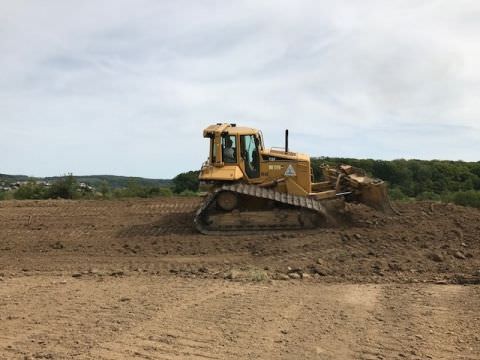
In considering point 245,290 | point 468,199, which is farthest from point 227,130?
point 468,199

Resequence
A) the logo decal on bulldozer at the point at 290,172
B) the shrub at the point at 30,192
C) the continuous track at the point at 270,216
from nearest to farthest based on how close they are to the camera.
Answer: the continuous track at the point at 270,216 < the logo decal on bulldozer at the point at 290,172 < the shrub at the point at 30,192

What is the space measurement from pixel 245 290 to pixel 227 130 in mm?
6978

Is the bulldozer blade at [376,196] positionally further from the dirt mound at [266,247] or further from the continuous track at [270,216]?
the continuous track at [270,216]

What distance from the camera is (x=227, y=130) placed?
1402 centimetres

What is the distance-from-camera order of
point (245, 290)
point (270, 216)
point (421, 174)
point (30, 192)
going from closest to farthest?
point (245, 290), point (270, 216), point (30, 192), point (421, 174)

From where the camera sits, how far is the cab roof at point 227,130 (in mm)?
13914

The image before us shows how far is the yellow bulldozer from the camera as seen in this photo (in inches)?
514

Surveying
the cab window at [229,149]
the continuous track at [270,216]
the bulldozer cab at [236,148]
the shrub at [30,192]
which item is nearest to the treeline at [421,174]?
the bulldozer cab at [236,148]

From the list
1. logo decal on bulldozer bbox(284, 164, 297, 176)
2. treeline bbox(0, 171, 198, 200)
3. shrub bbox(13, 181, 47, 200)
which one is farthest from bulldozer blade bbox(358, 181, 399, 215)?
shrub bbox(13, 181, 47, 200)

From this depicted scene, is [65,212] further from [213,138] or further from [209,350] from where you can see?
[209,350]

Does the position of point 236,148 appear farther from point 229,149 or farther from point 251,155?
point 251,155

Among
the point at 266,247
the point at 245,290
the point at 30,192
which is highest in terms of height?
the point at 30,192

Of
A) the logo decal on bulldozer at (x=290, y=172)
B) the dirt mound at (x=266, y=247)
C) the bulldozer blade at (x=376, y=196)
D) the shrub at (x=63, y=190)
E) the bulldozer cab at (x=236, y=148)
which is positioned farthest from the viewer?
the shrub at (x=63, y=190)

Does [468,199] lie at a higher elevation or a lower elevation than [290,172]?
lower
